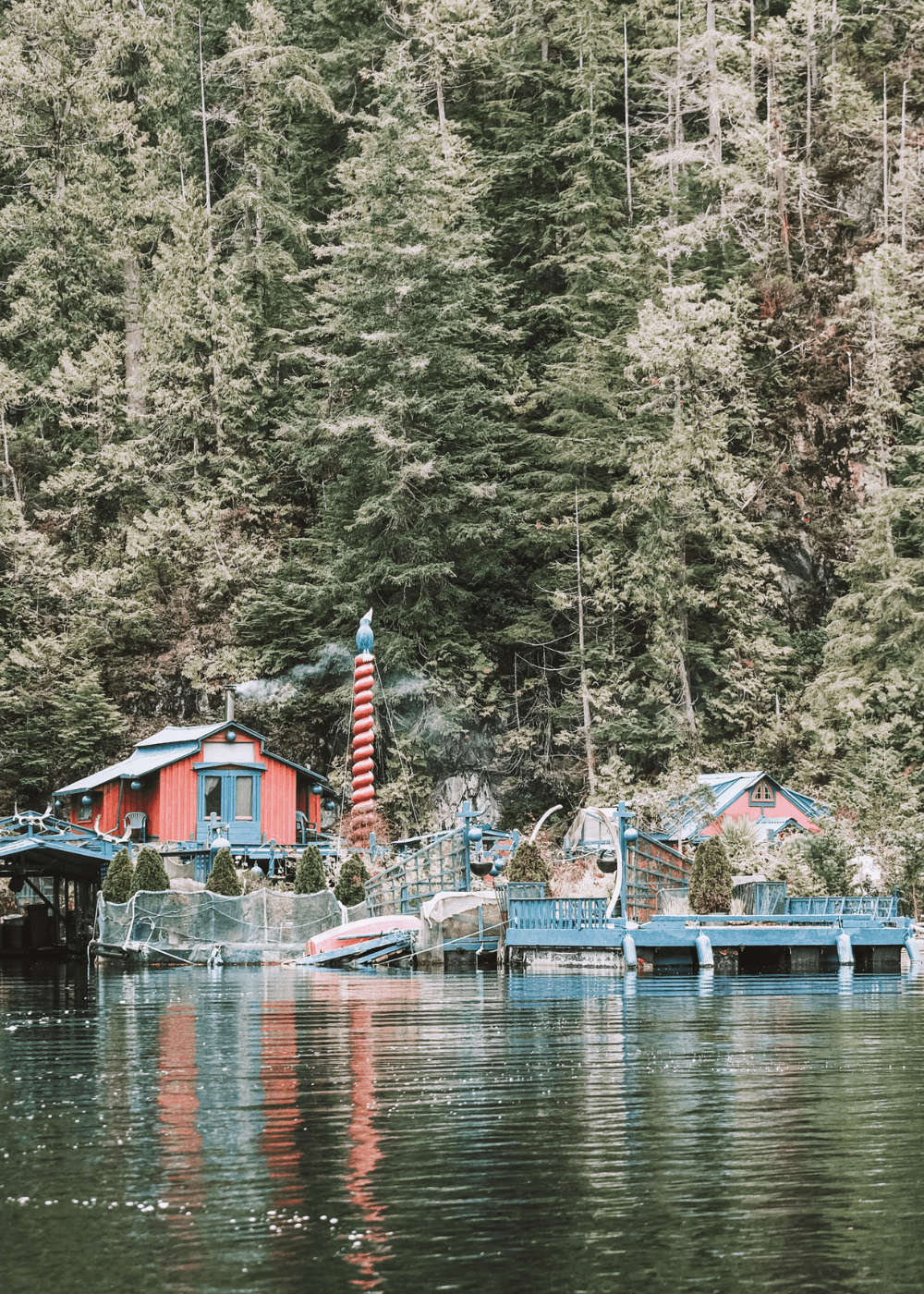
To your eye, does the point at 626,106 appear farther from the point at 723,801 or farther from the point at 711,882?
the point at 711,882

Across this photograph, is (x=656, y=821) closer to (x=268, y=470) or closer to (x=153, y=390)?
(x=268, y=470)

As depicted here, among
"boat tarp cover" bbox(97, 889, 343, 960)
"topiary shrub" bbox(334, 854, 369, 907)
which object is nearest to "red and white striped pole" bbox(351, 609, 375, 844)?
"topiary shrub" bbox(334, 854, 369, 907)

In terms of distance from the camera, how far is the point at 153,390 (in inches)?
2211

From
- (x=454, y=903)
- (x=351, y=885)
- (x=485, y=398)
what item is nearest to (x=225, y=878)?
(x=351, y=885)

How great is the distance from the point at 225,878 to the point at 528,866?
27.6 feet

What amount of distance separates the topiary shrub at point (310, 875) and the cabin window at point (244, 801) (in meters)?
10.9

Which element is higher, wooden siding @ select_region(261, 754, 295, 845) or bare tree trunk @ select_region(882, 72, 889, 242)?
bare tree trunk @ select_region(882, 72, 889, 242)

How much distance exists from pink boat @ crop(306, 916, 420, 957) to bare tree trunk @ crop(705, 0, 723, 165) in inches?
1207

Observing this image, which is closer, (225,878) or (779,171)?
(225,878)

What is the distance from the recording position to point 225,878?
36.7 metres

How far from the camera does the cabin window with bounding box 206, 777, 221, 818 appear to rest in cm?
4703

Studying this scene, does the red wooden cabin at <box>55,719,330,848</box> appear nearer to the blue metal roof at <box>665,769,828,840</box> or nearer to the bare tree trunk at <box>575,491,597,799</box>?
the bare tree trunk at <box>575,491,597,799</box>

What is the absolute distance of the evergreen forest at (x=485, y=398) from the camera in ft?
153

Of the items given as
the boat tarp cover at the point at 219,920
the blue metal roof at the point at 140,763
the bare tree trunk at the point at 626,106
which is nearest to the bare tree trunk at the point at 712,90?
the bare tree trunk at the point at 626,106
